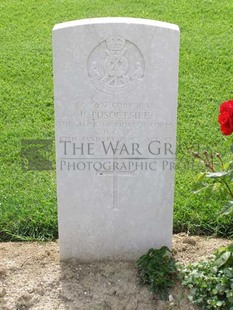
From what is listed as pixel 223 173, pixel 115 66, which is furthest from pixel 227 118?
pixel 115 66

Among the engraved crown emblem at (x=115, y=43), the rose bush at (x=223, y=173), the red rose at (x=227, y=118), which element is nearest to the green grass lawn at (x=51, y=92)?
the rose bush at (x=223, y=173)

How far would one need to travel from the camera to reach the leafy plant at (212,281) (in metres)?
3.65

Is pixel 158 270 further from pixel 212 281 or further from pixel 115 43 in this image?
pixel 115 43

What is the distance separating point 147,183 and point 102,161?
1.03ft

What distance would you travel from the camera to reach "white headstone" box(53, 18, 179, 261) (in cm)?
367

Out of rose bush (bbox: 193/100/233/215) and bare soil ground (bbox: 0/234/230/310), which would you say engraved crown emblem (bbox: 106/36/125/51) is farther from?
bare soil ground (bbox: 0/234/230/310)

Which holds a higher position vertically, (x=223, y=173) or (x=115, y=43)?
(x=115, y=43)

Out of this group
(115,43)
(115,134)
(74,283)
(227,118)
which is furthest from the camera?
(74,283)

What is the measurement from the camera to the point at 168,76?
3752 millimetres

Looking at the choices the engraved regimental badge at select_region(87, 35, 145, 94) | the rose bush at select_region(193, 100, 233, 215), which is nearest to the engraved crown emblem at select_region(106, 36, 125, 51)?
the engraved regimental badge at select_region(87, 35, 145, 94)

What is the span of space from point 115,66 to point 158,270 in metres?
1.25

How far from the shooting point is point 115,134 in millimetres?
3875

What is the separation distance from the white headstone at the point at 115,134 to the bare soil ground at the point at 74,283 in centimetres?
15

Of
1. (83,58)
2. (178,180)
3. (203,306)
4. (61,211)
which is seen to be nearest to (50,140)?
(178,180)
